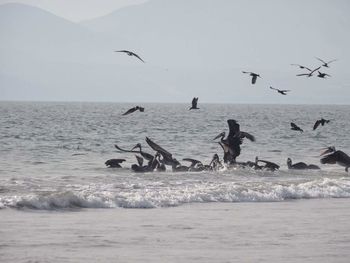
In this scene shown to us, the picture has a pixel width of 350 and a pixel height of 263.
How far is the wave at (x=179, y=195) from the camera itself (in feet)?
75.5

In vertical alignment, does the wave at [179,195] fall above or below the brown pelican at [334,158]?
below

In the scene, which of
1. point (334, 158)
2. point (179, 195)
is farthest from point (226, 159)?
point (179, 195)

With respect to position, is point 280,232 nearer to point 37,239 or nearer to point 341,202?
point 37,239

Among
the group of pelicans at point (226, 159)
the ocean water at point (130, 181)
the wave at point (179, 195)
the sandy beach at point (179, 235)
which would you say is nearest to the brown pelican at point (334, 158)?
the group of pelicans at point (226, 159)

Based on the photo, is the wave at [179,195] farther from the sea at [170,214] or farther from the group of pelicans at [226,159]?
the group of pelicans at [226,159]

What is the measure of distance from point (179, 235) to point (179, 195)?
687 centimetres

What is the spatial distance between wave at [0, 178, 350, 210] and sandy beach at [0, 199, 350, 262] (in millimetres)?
864

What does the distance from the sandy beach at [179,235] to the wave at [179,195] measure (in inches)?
34.0

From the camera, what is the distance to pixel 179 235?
1856 cm

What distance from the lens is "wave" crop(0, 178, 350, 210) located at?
23000mm

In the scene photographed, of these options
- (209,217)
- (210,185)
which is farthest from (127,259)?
(210,185)

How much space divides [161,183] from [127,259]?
1315cm

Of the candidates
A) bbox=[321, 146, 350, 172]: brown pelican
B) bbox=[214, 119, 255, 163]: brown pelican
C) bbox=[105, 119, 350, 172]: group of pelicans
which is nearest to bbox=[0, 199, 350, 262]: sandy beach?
bbox=[321, 146, 350, 172]: brown pelican

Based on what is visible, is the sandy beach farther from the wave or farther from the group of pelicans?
the group of pelicans
